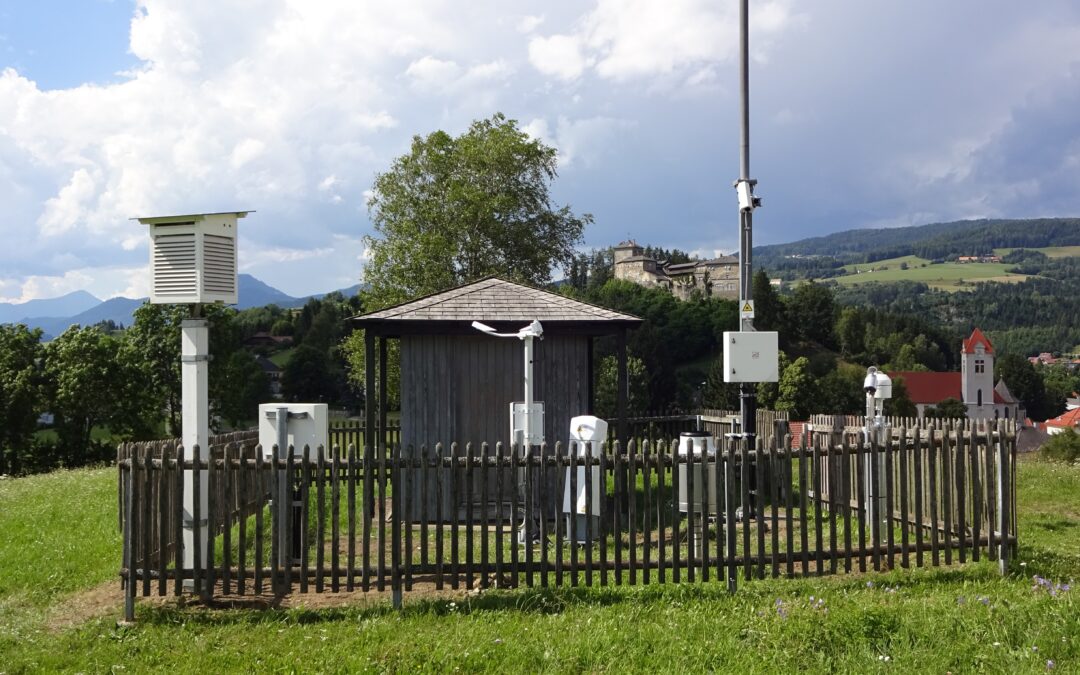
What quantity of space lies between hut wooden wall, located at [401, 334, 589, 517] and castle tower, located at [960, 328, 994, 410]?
117 meters

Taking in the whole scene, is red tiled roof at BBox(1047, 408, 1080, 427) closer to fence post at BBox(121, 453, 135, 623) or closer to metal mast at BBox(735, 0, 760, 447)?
metal mast at BBox(735, 0, 760, 447)

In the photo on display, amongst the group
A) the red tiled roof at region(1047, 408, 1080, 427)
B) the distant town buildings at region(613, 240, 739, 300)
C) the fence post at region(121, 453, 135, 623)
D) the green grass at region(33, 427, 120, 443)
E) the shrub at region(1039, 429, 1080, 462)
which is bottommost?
the red tiled roof at region(1047, 408, 1080, 427)

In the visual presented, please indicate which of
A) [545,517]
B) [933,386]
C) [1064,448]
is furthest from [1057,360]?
[545,517]

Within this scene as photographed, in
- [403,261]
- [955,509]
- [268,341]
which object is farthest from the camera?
[268,341]

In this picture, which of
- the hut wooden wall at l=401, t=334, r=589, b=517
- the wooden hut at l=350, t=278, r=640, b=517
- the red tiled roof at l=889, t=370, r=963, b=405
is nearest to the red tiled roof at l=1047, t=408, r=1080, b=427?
the red tiled roof at l=889, t=370, r=963, b=405

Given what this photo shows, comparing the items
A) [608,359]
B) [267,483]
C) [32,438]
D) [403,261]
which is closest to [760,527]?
[267,483]

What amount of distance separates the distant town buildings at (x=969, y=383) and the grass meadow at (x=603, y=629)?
4375 inches

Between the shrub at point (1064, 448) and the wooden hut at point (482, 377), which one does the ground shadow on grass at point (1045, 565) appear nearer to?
the wooden hut at point (482, 377)

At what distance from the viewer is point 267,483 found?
12.6 meters

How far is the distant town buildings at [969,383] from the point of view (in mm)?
111938

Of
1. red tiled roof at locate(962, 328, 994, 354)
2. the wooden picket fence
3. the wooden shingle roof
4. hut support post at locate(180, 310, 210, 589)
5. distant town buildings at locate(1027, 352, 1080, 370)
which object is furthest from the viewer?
distant town buildings at locate(1027, 352, 1080, 370)

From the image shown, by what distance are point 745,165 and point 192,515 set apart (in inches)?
310

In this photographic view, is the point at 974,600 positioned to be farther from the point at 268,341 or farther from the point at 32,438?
the point at 268,341

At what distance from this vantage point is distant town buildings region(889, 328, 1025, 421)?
367 ft
